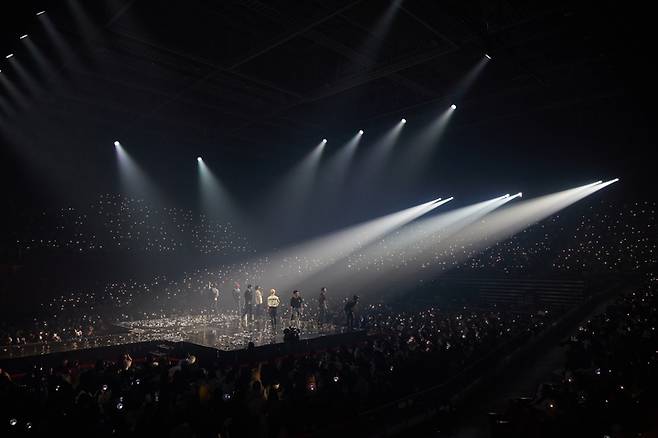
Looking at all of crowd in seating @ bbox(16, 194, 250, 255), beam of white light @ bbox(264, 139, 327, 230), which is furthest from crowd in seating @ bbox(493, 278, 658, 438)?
crowd in seating @ bbox(16, 194, 250, 255)

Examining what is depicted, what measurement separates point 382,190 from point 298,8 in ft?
53.1

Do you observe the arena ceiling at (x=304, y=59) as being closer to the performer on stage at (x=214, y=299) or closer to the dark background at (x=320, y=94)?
the dark background at (x=320, y=94)

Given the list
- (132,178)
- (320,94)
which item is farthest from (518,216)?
(132,178)

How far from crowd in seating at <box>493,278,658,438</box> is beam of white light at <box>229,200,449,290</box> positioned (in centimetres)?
1826

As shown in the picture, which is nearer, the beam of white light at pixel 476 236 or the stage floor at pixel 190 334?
the stage floor at pixel 190 334

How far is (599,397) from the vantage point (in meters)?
6.41

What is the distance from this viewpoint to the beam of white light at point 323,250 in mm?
28156

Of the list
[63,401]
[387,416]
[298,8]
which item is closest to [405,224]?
[298,8]

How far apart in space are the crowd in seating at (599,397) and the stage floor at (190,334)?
7640mm

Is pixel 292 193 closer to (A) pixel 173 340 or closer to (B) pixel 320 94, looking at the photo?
(B) pixel 320 94

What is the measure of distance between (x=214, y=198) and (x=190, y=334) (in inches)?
459

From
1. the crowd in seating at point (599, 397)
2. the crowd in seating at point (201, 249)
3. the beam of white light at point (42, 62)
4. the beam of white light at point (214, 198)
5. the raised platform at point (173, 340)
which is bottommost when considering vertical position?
the crowd in seating at point (599, 397)

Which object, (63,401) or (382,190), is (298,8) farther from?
(382,190)

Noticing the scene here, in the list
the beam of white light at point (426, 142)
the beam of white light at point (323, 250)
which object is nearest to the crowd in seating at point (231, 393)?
the beam of white light at point (426, 142)
